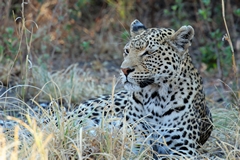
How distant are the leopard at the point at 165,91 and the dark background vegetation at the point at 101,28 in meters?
3.14

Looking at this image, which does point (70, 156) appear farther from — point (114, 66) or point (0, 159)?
point (114, 66)

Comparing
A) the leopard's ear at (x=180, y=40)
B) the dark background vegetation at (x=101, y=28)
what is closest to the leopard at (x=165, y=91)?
the leopard's ear at (x=180, y=40)

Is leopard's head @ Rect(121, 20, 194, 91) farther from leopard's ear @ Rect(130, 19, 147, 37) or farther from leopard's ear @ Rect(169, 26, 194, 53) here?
leopard's ear @ Rect(130, 19, 147, 37)

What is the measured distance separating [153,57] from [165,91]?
1.21ft

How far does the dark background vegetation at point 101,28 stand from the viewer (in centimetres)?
988

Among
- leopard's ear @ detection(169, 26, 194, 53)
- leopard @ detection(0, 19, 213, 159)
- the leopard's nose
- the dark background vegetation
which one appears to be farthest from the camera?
the dark background vegetation

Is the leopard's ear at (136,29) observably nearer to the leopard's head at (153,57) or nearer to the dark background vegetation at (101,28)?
the leopard's head at (153,57)

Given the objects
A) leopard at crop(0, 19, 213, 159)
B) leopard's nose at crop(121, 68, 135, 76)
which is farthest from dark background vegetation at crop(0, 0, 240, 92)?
leopard's nose at crop(121, 68, 135, 76)

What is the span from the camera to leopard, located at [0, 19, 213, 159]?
234 inches

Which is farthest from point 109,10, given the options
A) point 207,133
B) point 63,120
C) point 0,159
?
point 0,159

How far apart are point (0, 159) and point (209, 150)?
299 centimetres

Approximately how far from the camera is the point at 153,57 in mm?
5973

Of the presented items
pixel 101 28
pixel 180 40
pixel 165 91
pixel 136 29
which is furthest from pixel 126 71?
pixel 101 28

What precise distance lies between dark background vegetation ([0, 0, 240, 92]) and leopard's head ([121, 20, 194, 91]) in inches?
128
